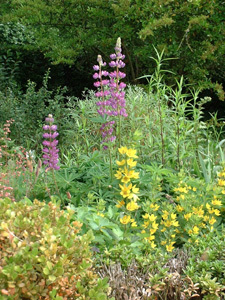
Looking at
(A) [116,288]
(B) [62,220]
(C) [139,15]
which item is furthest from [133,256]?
(C) [139,15]

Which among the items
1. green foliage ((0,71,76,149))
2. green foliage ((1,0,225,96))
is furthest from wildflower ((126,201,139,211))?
green foliage ((1,0,225,96))

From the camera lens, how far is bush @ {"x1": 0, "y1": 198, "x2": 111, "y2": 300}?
5.60 feet

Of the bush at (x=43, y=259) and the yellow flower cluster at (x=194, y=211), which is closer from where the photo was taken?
the bush at (x=43, y=259)

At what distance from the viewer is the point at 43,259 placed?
171cm

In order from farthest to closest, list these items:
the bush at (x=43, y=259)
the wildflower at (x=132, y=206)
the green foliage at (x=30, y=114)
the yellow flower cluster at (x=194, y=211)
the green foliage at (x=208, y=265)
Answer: the green foliage at (x=30, y=114)
the yellow flower cluster at (x=194, y=211)
the wildflower at (x=132, y=206)
the green foliage at (x=208, y=265)
the bush at (x=43, y=259)

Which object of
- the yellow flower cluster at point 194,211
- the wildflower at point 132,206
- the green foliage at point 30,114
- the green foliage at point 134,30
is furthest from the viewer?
the green foliage at point 134,30

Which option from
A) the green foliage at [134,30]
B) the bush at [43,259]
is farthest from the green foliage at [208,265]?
the green foliage at [134,30]

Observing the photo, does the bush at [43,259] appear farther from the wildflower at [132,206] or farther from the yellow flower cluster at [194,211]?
the yellow flower cluster at [194,211]

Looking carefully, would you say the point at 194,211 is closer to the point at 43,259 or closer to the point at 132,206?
the point at 132,206

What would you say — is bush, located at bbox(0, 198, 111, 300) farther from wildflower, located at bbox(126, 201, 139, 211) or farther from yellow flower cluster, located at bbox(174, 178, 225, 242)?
yellow flower cluster, located at bbox(174, 178, 225, 242)

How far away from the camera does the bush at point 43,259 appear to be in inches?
67.2

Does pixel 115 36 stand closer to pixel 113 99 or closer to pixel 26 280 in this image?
pixel 113 99

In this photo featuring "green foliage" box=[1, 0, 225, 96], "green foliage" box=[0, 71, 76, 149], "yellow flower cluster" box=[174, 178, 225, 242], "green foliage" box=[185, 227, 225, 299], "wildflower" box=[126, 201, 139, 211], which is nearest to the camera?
"green foliage" box=[185, 227, 225, 299]

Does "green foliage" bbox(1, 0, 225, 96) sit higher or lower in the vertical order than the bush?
higher
